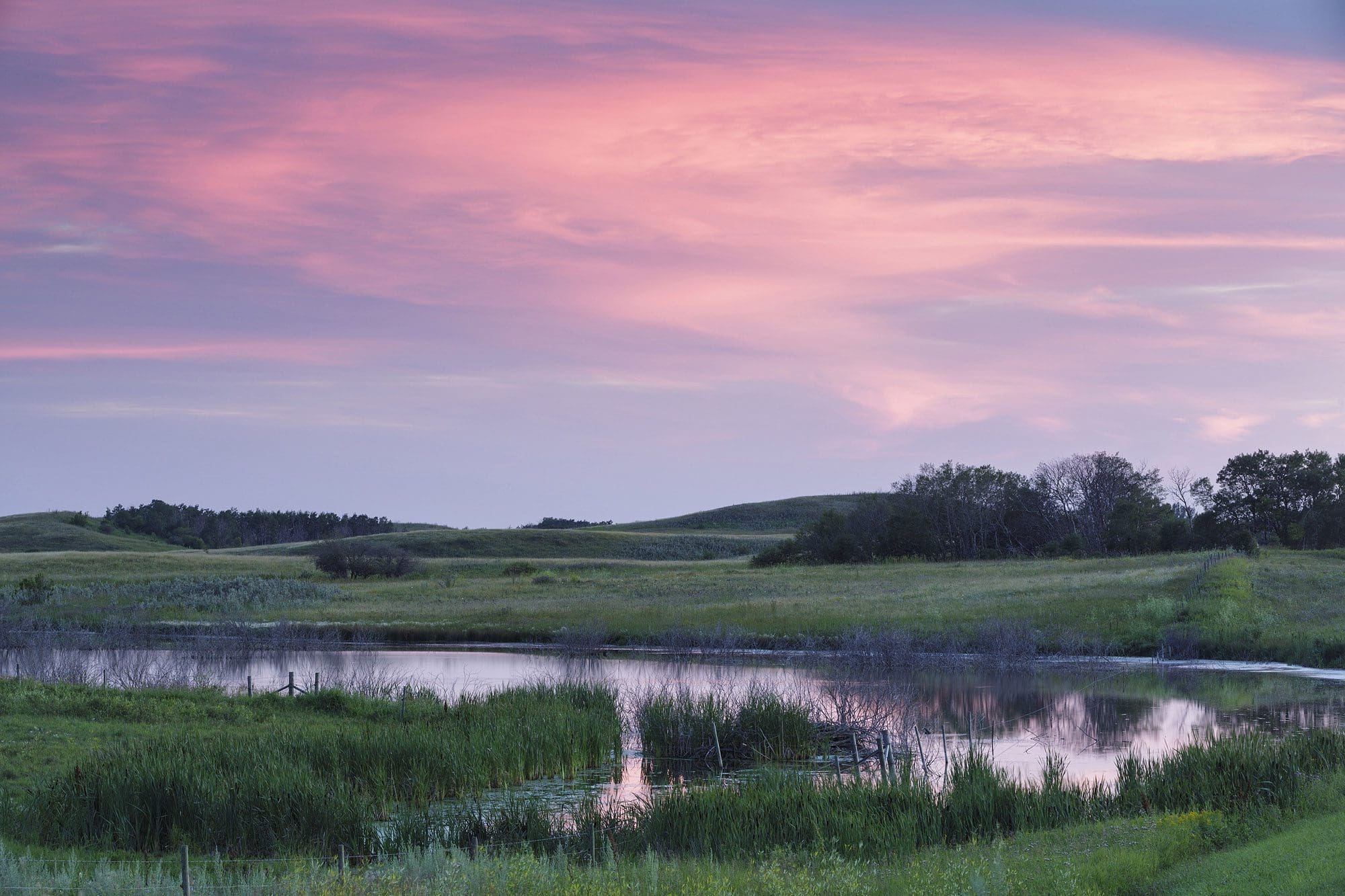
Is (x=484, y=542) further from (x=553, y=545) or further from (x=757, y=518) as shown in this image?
(x=757, y=518)

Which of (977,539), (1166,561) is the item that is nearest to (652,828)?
(1166,561)

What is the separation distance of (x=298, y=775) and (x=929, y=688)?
22072 mm

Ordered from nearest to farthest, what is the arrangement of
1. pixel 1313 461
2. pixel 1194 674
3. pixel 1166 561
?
pixel 1194 674 < pixel 1166 561 < pixel 1313 461

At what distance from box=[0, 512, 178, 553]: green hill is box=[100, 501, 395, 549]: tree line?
673 centimetres

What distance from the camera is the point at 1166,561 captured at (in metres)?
70.9

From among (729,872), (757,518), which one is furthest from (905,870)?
(757,518)

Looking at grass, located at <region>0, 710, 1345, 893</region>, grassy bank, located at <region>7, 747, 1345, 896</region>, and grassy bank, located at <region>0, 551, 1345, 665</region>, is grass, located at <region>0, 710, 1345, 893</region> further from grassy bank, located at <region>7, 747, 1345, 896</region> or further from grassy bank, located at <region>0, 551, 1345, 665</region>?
grassy bank, located at <region>0, 551, 1345, 665</region>

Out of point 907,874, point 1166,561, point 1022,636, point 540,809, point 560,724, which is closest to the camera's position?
point 907,874

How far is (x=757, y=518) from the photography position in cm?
18312

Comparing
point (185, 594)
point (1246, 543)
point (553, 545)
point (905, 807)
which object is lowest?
point (905, 807)

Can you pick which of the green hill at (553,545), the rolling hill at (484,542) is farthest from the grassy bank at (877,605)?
the rolling hill at (484,542)

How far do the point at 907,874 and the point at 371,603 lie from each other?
54564mm

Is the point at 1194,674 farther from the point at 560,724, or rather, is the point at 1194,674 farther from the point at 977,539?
the point at 977,539

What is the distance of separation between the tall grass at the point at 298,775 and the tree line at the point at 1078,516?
69.0 metres
